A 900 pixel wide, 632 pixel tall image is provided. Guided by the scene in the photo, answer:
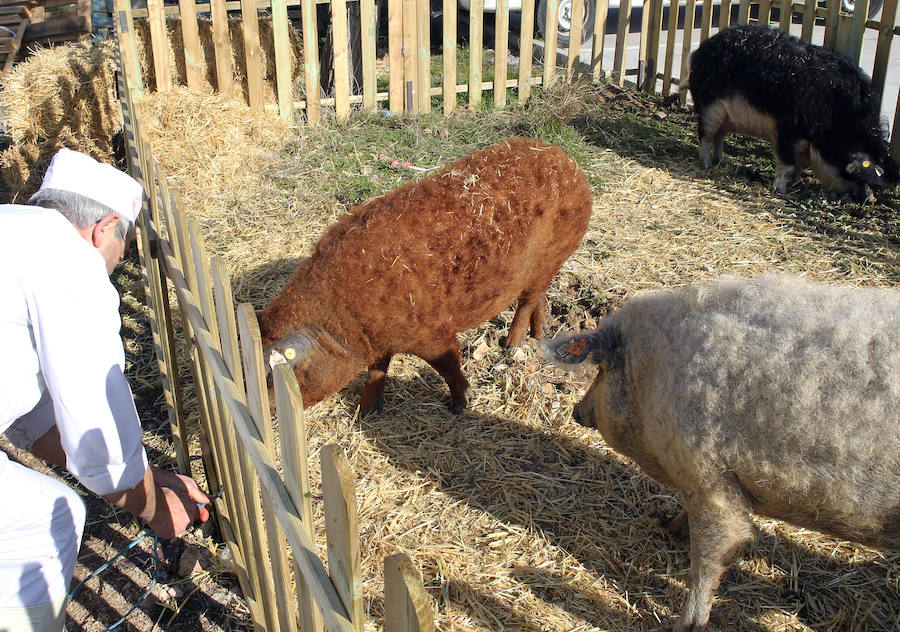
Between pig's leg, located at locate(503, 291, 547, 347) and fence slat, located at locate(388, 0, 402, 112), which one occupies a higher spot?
fence slat, located at locate(388, 0, 402, 112)

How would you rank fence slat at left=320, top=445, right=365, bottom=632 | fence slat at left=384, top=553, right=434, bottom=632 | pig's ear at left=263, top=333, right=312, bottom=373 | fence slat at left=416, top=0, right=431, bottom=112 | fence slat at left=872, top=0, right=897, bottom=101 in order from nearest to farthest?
1. fence slat at left=384, top=553, right=434, bottom=632
2. fence slat at left=320, top=445, right=365, bottom=632
3. pig's ear at left=263, top=333, right=312, bottom=373
4. fence slat at left=872, top=0, right=897, bottom=101
5. fence slat at left=416, top=0, right=431, bottom=112

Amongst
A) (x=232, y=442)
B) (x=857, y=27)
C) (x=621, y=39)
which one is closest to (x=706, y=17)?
(x=621, y=39)

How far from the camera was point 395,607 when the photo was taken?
1.31 metres

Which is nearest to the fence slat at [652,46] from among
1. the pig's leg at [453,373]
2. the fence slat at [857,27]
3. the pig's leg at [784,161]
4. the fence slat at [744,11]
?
the fence slat at [744,11]

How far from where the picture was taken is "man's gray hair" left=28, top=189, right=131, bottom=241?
2.70 metres

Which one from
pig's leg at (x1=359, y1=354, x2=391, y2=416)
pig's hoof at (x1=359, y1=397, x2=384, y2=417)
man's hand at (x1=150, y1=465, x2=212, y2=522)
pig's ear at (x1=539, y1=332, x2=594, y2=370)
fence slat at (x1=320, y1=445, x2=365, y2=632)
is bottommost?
pig's hoof at (x1=359, y1=397, x2=384, y2=417)

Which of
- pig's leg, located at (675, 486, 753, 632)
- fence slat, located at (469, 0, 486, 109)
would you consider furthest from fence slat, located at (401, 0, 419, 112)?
pig's leg, located at (675, 486, 753, 632)

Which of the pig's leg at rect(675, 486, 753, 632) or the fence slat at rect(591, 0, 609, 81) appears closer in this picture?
the pig's leg at rect(675, 486, 753, 632)

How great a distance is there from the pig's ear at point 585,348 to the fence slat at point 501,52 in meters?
7.11

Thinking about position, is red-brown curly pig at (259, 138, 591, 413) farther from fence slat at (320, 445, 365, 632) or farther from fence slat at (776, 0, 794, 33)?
fence slat at (776, 0, 794, 33)

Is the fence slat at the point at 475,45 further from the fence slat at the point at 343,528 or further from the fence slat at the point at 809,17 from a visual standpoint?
the fence slat at the point at 343,528

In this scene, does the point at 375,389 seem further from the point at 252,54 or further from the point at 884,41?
the point at 884,41

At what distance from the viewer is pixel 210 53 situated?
8.55 metres

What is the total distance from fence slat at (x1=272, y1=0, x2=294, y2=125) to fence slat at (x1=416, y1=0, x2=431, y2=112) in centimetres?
167
